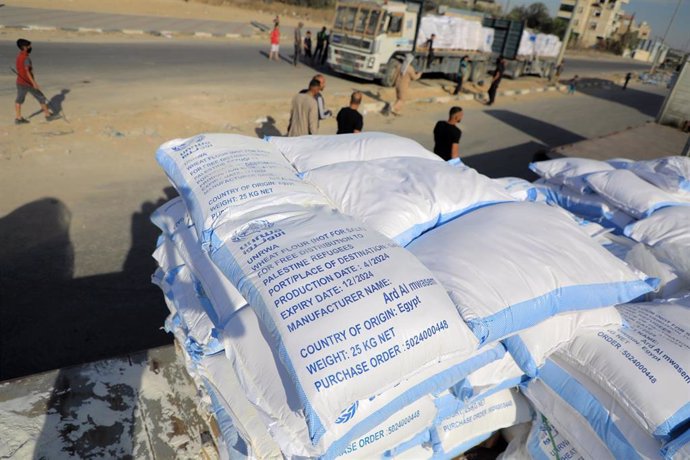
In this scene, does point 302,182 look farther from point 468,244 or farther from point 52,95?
point 52,95

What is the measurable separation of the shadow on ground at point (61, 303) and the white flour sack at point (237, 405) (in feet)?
4.81

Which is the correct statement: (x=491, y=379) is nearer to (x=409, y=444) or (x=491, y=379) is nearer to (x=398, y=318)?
(x=409, y=444)

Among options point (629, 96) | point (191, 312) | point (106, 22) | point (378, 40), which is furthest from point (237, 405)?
point (629, 96)

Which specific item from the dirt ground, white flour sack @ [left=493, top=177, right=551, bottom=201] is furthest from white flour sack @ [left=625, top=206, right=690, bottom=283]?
the dirt ground

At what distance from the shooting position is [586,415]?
6.21ft

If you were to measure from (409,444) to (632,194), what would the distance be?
264cm

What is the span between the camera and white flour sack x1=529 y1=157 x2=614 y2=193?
12.5ft

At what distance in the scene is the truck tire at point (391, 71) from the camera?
1268cm

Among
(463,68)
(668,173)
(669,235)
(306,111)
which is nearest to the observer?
(669,235)

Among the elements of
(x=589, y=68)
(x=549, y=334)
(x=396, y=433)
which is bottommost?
(x=589, y=68)

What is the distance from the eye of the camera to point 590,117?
13.9 metres

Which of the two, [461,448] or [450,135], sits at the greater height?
[450,135]

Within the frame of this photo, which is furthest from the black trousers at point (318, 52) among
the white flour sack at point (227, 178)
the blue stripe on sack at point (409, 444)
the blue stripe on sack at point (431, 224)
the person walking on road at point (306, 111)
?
the blue stripe on sack at point (409, 444)

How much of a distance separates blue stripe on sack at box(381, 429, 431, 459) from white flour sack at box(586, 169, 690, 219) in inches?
95.5
